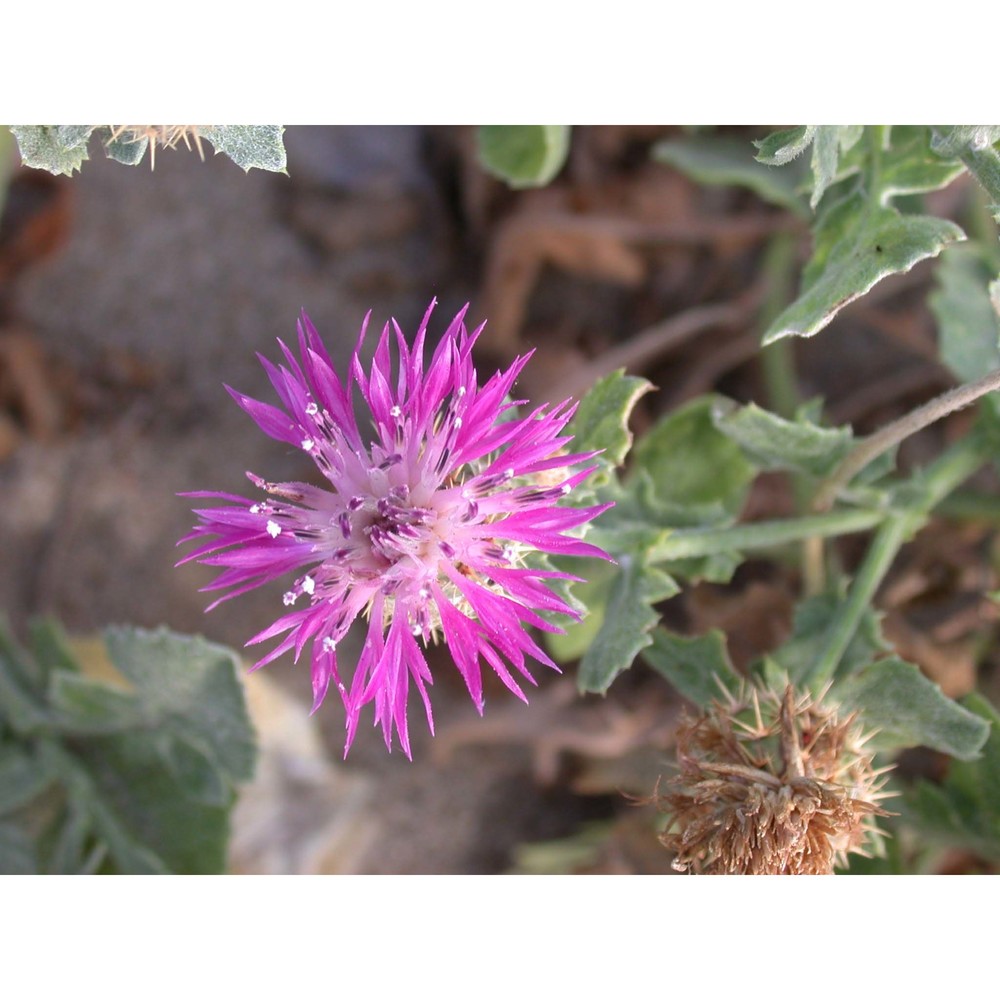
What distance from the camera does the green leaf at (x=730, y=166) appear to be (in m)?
2.22

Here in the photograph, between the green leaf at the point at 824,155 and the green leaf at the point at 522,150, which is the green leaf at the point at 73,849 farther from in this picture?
the green leaf at the point at 824,155

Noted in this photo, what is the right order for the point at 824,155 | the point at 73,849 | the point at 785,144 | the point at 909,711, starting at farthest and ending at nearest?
1. the point at 73,849
2. the point at 909,711
3. the point at 824,155
4. the point at 785,144

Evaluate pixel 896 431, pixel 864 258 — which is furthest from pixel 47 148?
pixel 896 431

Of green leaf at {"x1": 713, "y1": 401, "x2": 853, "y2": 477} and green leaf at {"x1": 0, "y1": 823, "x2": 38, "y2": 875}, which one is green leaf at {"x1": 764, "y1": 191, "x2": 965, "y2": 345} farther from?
green leaf at {"x1": 0, "y1": 823, "x2": 38, "y2": 875}

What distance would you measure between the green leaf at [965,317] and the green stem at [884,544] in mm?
205

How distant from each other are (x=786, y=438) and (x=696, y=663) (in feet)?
1.31

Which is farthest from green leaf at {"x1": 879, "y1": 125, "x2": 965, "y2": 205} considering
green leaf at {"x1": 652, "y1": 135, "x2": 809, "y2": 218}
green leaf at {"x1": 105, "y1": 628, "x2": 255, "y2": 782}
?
green leaf at {"x1": 105, "y1": 628, "x2": 255, "y2": 782}

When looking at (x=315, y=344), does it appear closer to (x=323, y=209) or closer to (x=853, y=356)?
(x=323, y=209)

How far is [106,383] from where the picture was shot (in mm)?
2846

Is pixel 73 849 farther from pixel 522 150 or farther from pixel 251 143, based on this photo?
pixel 522 150

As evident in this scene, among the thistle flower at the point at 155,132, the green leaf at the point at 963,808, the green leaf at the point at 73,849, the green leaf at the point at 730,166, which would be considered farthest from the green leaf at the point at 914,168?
the green leaf at the point at 73,849

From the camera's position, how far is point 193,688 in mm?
1913
